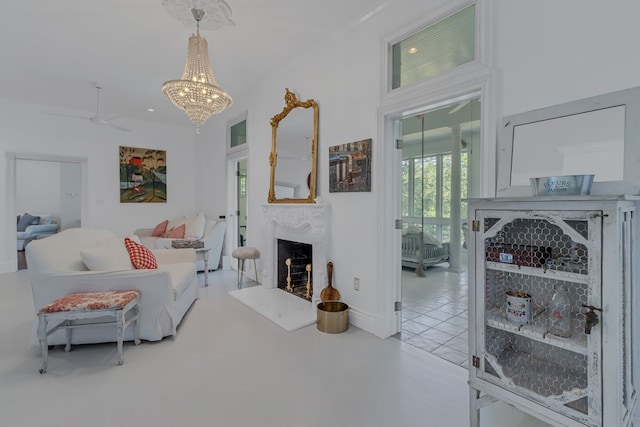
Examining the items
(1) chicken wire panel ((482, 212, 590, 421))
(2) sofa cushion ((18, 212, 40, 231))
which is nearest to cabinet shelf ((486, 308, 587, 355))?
(1) chicken wire panel ((482, 212, 590, 421))

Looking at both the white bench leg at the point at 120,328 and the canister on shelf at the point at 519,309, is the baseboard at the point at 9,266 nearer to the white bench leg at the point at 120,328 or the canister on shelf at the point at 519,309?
the white bench leg at the point at 120,328

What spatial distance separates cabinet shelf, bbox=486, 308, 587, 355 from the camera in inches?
50.8

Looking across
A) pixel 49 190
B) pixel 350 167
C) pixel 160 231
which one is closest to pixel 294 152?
pixel 350 167

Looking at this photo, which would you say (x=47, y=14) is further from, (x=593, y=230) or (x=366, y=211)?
(x=593, y=230)

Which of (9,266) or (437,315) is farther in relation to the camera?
(9,266)

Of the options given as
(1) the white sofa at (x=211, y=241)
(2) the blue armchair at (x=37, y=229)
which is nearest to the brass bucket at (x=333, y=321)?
(1) the white sofa at (x=211, y=241)

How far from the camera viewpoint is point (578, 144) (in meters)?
1.56

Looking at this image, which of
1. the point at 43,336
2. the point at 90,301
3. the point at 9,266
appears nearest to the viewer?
the point at 43,336

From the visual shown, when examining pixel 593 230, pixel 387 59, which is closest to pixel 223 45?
pixel 387 59

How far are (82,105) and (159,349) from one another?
5212 millimetres

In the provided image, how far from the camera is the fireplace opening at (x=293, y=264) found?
4090 mm

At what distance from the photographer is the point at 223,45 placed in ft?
11.0

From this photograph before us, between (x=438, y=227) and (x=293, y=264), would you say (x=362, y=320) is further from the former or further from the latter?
(x=438, y=227)

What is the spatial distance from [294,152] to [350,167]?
1006mm
